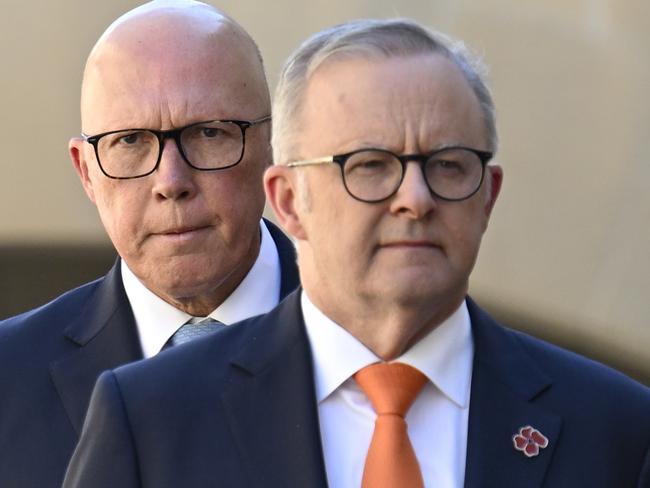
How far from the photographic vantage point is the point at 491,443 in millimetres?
3061

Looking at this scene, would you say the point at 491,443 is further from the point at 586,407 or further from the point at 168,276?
the point at 168,276

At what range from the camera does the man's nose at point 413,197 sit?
2.96 meters

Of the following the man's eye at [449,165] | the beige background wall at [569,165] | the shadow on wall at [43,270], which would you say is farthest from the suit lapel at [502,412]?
the shadow on wall at [43,270]

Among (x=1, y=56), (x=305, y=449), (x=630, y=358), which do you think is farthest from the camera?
(x=1, y=56)

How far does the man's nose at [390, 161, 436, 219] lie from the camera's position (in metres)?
2.96

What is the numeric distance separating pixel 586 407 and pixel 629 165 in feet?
7.45

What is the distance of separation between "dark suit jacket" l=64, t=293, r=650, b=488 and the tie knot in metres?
0.09

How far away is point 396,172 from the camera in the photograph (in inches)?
118

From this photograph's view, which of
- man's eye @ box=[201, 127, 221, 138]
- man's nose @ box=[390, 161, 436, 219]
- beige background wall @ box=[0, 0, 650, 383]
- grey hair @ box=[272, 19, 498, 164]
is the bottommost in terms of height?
beige background wall @ box=[0, 0, 650, 383]

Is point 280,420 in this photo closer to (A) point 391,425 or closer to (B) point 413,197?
(A) point 391,425

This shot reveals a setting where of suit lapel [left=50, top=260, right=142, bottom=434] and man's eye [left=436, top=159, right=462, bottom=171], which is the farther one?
suit lapel [left=50, top=260, right=142, bottom=434]

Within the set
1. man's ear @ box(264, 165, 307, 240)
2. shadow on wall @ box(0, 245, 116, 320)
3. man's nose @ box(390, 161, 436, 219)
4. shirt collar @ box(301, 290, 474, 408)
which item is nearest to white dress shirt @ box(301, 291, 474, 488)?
shirt collar @ box(301, 290, 474, 408)

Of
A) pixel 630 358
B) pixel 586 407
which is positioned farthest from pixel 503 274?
pixel 586 407

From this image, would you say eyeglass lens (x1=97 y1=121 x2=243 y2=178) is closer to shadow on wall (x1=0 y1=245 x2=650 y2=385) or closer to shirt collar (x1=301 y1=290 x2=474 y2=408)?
shirt collar (x1=301 y1=290 x2=474 y2=408)
